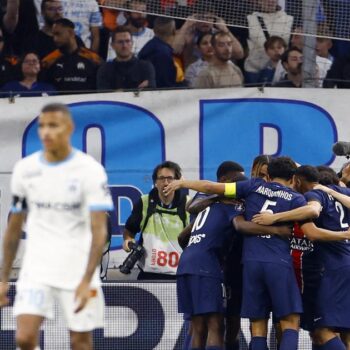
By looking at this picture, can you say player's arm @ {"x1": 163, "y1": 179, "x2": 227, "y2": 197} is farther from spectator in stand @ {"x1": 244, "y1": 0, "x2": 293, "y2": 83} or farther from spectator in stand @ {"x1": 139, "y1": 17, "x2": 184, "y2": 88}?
spectator in stand @ {"x1": 139, "y1": 17, "x2": 184, "y2": 88}

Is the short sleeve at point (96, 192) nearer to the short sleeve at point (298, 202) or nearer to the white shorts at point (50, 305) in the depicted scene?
the white shorts at point (50, 305)

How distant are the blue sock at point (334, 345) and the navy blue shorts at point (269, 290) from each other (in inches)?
17.8

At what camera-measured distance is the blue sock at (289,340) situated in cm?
1073

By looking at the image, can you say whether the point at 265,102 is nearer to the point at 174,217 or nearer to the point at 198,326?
the point at 174,217

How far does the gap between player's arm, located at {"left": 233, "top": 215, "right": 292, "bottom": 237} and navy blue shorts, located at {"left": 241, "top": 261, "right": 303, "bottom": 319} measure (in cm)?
25

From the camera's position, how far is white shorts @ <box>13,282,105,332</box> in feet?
27.7

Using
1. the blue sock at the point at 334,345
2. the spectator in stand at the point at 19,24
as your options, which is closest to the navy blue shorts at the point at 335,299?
the blue sock at the point at 334,345

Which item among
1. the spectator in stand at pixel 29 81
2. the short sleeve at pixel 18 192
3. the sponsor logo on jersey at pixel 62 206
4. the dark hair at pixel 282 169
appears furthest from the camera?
the spectator in stand at pixel 29 81

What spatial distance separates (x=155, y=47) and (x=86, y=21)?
868 mm

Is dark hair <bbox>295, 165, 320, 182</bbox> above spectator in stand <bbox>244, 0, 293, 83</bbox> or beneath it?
beneath

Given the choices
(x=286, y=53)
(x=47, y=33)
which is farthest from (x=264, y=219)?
(x=47, y=33)

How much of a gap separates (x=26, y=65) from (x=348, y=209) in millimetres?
4605

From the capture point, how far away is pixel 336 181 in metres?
11.3

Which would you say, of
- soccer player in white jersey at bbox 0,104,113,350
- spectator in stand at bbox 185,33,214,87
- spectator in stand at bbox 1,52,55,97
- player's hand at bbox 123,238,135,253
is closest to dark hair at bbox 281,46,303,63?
spectator in stand at bbox 185,33,214,87
